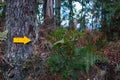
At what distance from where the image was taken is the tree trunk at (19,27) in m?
4.93

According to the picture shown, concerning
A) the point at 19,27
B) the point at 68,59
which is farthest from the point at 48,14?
the point at 19,27

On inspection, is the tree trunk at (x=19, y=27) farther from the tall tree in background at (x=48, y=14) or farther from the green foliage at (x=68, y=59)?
the tall tree in background at (x=48, y=14)

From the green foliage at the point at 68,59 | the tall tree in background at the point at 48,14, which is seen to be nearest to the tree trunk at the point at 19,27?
the green foliage at the point at 68,59

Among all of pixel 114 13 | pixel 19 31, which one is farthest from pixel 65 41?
pixel 114 13

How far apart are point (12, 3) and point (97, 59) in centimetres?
229

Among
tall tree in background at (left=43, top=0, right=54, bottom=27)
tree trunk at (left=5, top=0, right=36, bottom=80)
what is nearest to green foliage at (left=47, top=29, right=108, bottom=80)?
tree trunk at (left=5, top=0, right=36, bottom=80)

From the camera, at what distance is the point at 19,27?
4.95m

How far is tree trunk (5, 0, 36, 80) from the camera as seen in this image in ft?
16.2

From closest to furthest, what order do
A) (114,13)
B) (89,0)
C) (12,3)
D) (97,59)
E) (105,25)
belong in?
1. (12,3)
2. (97,59)
3. (114,13)
4. (105,25)
5. (89,0)

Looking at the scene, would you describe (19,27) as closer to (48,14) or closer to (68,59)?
(68,59)

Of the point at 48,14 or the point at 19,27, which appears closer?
the point at 19,27

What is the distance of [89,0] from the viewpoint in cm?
1271

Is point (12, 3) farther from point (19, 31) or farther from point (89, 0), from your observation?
point (89, 0)

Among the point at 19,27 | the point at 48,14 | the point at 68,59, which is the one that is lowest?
the point at 68,59
